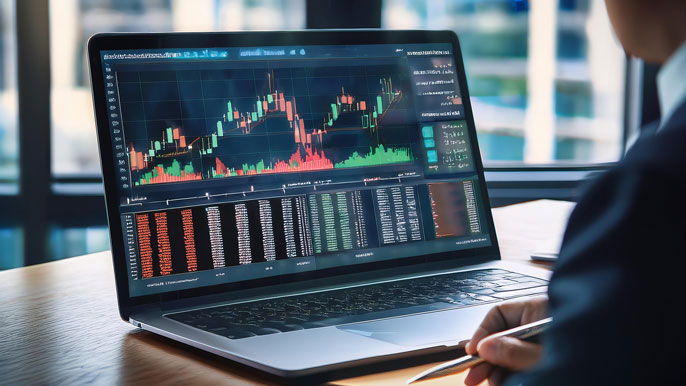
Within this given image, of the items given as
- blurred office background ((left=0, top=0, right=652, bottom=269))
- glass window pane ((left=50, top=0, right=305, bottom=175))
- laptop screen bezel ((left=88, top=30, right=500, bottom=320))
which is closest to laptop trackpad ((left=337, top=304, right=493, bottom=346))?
laptop screen bezel ((left=88, top=30, right=500, bottom=320))

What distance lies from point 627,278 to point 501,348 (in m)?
0.25

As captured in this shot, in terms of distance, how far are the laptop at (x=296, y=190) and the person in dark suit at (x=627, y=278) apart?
0.31 meters

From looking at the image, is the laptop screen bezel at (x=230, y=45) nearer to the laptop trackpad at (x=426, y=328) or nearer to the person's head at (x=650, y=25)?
the laptop trackpad at (x=426, y=328)

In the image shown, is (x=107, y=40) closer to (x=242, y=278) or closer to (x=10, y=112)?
(x=242, y=278)

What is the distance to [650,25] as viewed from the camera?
52cm

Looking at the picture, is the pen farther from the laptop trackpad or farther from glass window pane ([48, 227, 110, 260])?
glass window pane ([48, 227, 110, 260])

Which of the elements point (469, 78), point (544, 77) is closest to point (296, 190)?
point (469, 78)

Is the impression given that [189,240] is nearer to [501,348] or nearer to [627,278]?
[501,348]

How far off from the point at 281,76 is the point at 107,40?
0.25 metres

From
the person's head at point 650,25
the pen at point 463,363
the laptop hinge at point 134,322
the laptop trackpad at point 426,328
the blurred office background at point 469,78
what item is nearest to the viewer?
the person's head at point 650,25

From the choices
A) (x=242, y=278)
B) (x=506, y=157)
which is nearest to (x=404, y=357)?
(x=242, y=278)

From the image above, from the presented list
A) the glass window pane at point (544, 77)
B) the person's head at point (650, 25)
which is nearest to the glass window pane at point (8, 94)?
the glass window pane at point (544, 77)

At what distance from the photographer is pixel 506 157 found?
8.44 feet

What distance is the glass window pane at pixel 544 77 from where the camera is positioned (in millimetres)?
2510
